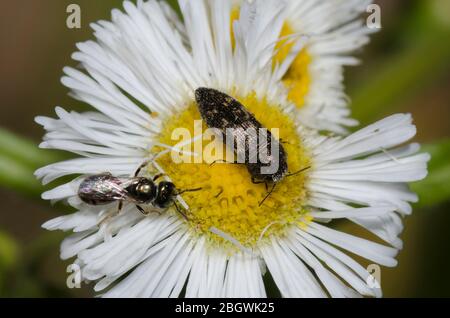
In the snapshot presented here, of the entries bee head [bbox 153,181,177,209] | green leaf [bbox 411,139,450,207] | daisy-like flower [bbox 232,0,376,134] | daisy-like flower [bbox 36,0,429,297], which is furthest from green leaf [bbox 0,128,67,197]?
green leaf [bbox 411,139,450,207]

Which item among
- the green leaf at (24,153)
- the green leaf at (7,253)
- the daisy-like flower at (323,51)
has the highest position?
the daisy-like flower at (323,51)

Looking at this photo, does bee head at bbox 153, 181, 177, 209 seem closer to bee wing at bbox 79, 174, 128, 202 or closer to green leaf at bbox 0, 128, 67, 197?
bee wing at bbox 79, 174, 128, 202

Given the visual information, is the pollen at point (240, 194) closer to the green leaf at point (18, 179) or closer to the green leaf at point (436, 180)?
the green leaf at point (436, 180)

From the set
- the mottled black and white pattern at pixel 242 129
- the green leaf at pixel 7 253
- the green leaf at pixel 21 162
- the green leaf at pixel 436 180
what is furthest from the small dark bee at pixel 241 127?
the green leaf at pixel 7 253

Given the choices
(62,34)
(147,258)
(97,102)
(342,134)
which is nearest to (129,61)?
(97,102)

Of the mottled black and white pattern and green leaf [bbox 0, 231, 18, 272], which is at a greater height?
the mottled black and white pattern
